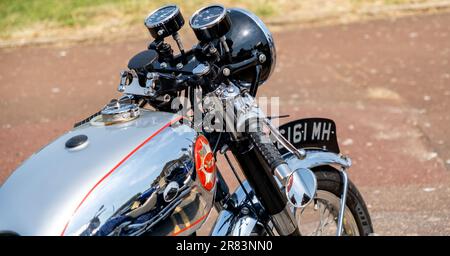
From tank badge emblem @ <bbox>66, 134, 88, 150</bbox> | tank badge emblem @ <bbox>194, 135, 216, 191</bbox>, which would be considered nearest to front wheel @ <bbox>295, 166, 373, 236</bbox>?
tank badge emblem @ <bbox>194, 135, 216, 191</bbox>

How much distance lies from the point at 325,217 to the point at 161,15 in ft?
3.89

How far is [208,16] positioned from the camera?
2.24 meters

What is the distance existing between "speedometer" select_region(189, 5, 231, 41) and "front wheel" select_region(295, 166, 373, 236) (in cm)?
83

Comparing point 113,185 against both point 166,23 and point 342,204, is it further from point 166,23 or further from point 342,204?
point 342,204

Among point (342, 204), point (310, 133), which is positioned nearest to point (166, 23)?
point (310, 133)

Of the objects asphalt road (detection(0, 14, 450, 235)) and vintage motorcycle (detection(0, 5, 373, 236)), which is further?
asphalt road (detection(0, 14, 450, 235))

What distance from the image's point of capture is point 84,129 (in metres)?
2.19

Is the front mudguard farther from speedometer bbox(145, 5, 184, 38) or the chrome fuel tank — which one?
speedometer bbox(145, 5, 184, 38)

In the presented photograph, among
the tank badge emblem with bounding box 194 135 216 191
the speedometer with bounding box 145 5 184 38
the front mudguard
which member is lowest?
the front mudguard

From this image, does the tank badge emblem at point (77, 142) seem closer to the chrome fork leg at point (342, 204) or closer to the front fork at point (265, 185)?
the front fork at point (265, 185)

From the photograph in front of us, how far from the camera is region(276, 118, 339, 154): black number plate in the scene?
110 inches

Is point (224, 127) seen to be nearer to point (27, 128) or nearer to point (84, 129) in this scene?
point (84, 129)

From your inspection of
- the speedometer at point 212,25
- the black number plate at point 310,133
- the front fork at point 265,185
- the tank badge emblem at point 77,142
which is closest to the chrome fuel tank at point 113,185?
the tank badge emblem at point 77,142
